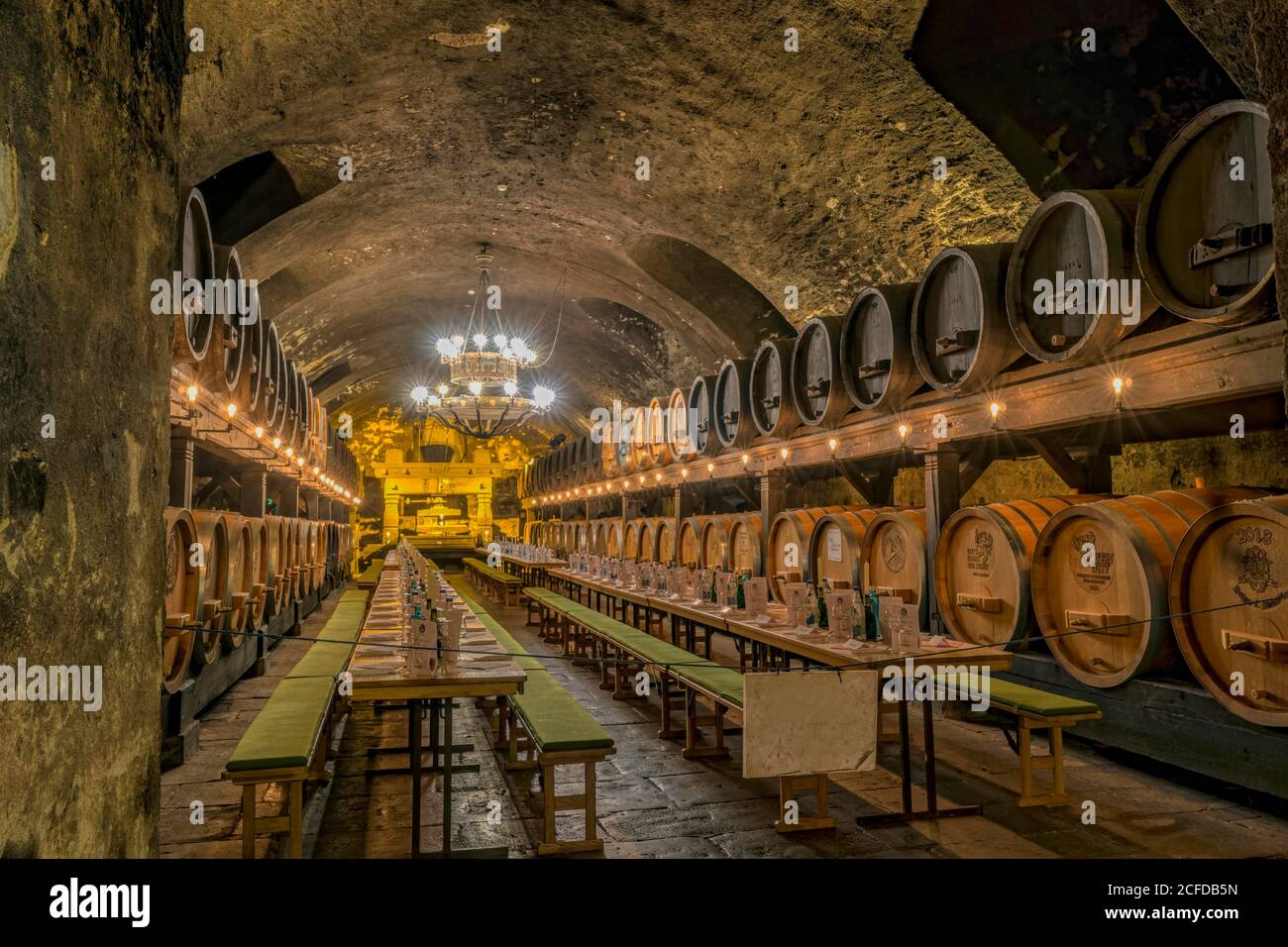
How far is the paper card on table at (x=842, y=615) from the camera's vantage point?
3.91 meters

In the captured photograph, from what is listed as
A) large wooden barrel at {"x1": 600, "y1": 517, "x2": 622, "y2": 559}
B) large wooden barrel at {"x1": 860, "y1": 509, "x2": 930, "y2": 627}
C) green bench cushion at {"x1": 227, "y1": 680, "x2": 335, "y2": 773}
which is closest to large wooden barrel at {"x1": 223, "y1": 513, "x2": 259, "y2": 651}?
green bench cushion at {"x1": 227, "y1": 680, "x2": 335, "y2": 773}

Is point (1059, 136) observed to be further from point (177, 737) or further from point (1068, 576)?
point (177, 737)

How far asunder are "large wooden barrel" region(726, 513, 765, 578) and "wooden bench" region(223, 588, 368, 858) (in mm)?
3603

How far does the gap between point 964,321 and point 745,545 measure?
3.19m

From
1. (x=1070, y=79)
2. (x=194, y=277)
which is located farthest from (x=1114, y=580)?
(x=194, y=277)

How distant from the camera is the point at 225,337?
490cm

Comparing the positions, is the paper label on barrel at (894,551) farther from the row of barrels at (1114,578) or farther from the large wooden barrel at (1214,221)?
the large wooden barrel at (1214,221)

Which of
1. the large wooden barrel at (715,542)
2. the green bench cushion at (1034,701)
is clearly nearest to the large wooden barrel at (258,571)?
the large wooden barrel at (715,542)

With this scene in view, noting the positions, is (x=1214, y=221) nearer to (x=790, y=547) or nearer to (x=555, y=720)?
(x=555, y=720)

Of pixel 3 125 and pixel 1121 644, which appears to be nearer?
pixel 3 125

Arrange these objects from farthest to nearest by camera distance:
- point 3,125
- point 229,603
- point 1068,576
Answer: point 229,603
point 1068,576
point 3,125
